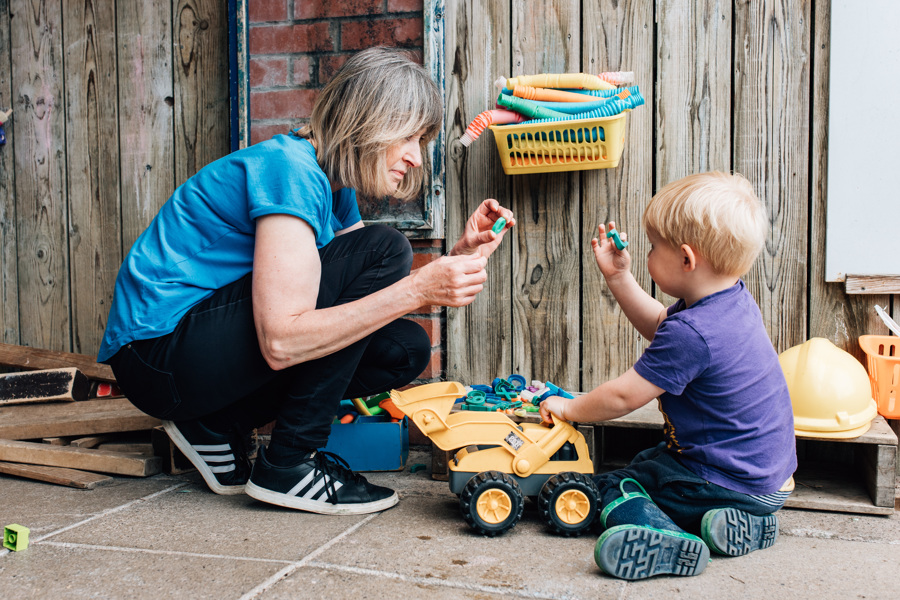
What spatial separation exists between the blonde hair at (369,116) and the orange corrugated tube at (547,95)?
492 mm

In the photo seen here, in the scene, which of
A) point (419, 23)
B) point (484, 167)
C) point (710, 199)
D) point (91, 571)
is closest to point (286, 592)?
point (91, 571)

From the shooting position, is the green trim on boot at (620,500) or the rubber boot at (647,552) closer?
the rubber boot at (647,552)

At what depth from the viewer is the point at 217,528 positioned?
1.66m

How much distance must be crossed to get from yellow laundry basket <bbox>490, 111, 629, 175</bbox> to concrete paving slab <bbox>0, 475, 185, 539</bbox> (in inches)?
57.1

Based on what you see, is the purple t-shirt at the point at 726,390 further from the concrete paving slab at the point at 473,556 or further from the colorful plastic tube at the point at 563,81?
the colorful plastic tube at the point at 563,81

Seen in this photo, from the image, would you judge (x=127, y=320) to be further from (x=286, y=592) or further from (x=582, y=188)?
(x=582, y=188)

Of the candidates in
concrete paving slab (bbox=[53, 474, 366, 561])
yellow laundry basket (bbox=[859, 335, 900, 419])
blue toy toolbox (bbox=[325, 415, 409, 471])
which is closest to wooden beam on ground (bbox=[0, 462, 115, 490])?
concrete paving slab (bbox=[53, 474, 366, 561])

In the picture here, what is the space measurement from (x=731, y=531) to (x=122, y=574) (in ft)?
4.17

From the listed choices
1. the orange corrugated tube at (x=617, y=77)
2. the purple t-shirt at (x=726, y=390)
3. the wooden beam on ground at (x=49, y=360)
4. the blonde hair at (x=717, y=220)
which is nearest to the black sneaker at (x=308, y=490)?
the purple t-shirt at (x=726, y=390)

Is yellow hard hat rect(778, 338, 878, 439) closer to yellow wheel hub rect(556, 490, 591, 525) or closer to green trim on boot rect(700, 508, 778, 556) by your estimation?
green trim on boot rect(700, 508, 778, 556)

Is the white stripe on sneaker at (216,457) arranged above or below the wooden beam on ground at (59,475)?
above

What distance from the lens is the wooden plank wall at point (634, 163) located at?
2.26 m

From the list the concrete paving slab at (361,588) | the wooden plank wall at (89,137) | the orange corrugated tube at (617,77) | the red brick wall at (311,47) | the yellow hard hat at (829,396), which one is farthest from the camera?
the wooden plank wall at (89,137)

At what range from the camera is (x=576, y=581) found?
135cm
